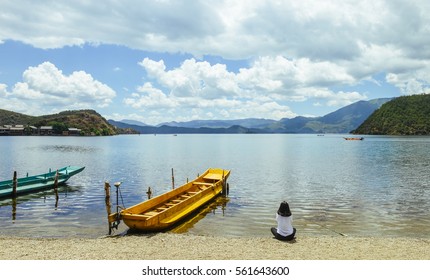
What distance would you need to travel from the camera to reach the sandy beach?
14.6m

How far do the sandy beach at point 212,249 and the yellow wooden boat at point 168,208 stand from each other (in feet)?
5.39

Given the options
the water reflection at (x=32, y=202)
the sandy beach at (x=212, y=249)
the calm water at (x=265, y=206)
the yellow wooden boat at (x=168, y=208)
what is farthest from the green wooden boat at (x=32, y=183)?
the sandy beach at (x=212, y=249)

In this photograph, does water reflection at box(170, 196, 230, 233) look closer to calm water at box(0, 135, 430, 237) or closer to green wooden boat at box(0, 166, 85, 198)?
calm water at box(0, 135, 430, 237)

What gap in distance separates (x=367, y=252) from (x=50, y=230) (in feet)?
64.7

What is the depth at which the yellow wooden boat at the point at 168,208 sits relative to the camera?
65.7 ft

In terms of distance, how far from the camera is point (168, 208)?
74.1ft

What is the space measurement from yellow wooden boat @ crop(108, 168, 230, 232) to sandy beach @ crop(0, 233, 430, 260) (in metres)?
1.64

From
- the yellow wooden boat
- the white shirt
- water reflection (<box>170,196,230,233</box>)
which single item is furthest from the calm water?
the white shirt

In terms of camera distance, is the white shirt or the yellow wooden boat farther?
the yellow wooden boat

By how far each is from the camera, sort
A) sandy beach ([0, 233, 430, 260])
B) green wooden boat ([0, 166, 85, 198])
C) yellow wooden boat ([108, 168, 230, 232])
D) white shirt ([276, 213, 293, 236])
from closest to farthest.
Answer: sandy beach ([0, 233, 430, 260]) < white shirt ([276, 213, 293, 236]) < yellow wooden boat ([108, 168, 230, 232]) < green wooden boat ([0, 166, 85, 198])

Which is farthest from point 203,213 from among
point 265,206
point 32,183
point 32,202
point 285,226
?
point 32,183

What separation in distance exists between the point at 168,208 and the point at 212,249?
751 centimetres
